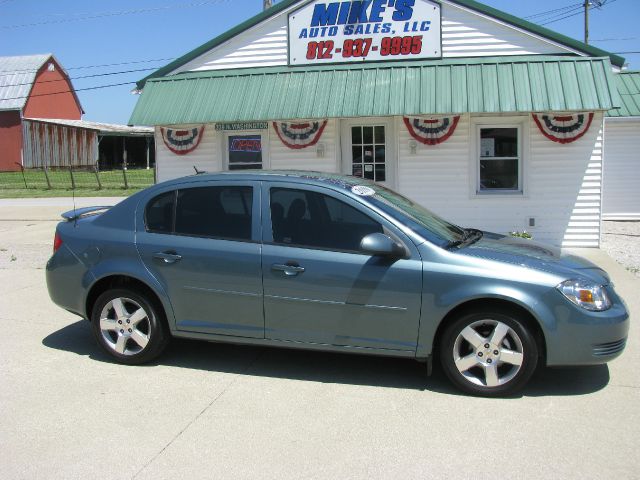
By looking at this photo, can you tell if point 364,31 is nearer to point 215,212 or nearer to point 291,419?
point 215,212

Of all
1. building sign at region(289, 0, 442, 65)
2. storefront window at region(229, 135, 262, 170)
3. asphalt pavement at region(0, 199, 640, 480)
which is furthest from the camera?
storefront window at region(229, 135, 262, 170)

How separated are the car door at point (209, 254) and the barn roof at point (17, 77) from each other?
4013cm

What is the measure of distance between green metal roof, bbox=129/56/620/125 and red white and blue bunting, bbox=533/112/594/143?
77 cm

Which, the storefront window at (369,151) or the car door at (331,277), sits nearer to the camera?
the car door at (331,277)

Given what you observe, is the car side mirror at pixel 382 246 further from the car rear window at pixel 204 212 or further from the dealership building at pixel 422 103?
the dealership building at pixel 422 103

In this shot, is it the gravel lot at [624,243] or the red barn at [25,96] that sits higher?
the red barn at [25,96]

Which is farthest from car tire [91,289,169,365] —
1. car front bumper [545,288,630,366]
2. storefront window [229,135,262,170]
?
storefront window [229,135,262,170]

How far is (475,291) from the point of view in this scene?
4527 millimetres

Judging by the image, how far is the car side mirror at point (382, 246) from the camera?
15.1 ft

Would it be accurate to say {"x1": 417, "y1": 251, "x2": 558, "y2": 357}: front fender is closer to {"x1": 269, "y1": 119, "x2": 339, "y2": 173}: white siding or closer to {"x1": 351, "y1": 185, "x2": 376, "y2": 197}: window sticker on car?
{"x1": 351, "y1": 185, "x2": 376, "y2": 197}: window sticker on car

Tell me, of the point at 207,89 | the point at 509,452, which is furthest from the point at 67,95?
the point at 509,452

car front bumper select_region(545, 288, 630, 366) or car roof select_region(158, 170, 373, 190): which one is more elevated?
car roof select_region(158, 170, 373, 190)

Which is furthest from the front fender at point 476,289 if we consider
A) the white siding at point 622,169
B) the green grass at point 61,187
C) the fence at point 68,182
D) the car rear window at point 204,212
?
the fence at point 68,182

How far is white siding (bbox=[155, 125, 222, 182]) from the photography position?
12.7 m
